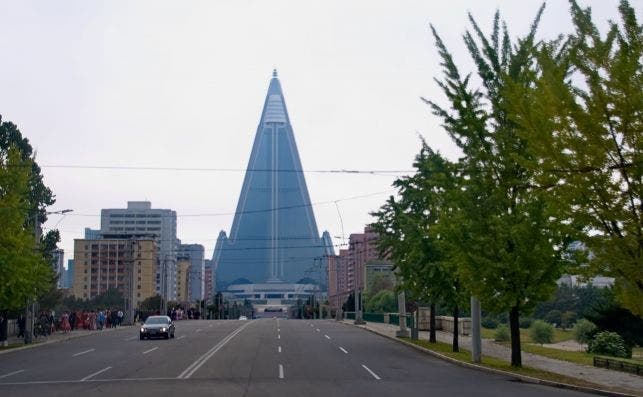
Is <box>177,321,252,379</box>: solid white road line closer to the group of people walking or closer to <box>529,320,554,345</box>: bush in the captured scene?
<box>529,320,554,345</box>: bush

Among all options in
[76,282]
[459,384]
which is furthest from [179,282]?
[459,384]

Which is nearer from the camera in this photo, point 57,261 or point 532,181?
point 532,181

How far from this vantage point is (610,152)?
698 inches

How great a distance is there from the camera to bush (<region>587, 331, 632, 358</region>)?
1148 inches

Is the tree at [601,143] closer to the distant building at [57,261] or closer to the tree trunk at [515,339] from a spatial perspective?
the tree trunk at [515,339]

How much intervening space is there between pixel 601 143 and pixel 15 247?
30.7m

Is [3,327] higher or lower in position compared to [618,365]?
higher

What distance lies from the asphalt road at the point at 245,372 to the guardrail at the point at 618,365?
4.06 metres

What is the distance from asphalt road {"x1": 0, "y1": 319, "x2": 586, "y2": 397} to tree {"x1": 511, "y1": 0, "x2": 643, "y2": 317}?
389 cm

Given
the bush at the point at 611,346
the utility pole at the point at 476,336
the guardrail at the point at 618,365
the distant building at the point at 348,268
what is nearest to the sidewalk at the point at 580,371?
the guardrail at the point at 618,365

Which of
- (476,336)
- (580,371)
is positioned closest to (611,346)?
(476,336)

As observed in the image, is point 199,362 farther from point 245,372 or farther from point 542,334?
point 542,334

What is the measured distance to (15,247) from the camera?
1527 inches

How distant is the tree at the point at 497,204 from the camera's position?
2369cm
